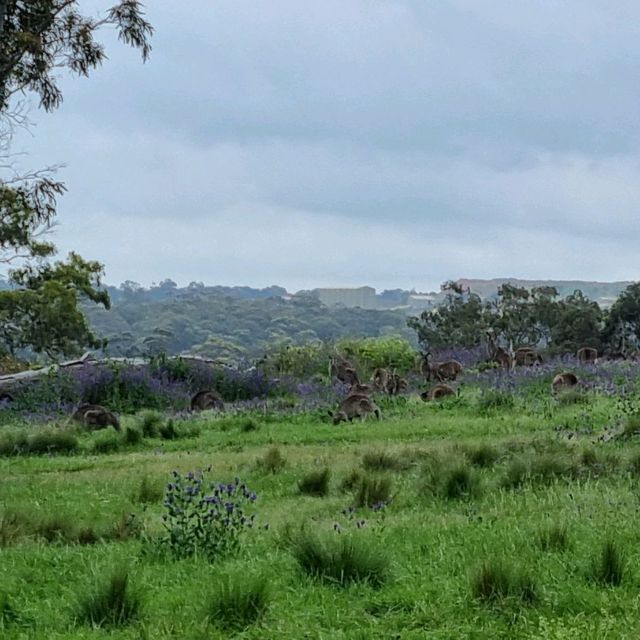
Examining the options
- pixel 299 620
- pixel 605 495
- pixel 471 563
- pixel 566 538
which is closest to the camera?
pixel 299 620

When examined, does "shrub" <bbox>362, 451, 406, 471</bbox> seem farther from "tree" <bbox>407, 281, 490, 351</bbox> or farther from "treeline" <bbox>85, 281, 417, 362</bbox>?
"treeline" <bbox>85, 281, 417, 362</bbox>

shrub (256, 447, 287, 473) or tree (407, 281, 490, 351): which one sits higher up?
tree (407, 281, 490, 351)

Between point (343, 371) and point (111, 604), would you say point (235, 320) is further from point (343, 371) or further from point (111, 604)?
point (111, 604)

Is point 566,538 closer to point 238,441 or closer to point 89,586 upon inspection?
point 89,586

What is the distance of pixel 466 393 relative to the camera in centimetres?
1407

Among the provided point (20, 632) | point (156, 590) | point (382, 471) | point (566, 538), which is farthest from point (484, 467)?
point (20, 632)

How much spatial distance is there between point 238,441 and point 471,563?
716 centimetres

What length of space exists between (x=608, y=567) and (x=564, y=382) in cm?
1005

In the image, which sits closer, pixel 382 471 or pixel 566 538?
pixel 566 538

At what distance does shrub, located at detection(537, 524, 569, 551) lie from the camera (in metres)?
4.65

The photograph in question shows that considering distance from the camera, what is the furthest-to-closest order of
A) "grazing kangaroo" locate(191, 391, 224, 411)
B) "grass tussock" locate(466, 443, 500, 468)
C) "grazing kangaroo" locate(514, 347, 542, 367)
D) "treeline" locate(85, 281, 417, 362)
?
"treeline" locate(85, 281, 417, 362)
"grazing kangaroo" locate(514, 347, 542, 367)
"grazing kangaroo" locate(191, 391, 224, 411)
"grass tussock" locate(466, 443, 500, 468)

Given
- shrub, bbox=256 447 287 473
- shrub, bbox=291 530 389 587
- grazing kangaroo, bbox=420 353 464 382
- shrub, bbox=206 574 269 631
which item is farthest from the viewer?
grazing kangaroo, bbox=420 353 464 382

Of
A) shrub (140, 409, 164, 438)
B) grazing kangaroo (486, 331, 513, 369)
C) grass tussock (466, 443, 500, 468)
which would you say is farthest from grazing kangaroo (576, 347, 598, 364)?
grass tussock (466, 443, 500, 468)

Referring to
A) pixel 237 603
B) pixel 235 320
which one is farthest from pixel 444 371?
→ pixel 235 320
